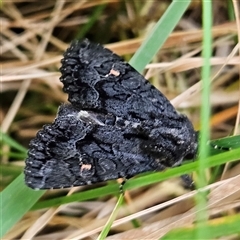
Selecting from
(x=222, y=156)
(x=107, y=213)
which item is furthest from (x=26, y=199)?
(x=222, y=156)

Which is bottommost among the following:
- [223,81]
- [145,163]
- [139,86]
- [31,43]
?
[145,163]

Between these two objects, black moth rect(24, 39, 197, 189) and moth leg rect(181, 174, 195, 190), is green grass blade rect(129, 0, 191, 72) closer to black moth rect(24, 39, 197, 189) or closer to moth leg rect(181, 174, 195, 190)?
black moth rect(24, 39, 197, 189)

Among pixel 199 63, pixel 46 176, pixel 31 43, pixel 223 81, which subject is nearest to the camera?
pixel 46 176

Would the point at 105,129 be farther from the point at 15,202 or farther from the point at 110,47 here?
the point at 110,47

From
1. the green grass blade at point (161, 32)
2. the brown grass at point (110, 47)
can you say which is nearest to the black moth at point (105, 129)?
the green grass blade at point (161, 32)

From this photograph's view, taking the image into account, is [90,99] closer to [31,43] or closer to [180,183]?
[180,183]

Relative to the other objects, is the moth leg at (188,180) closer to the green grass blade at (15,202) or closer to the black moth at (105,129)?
the black moth at (105,129)

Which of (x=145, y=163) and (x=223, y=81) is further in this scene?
(x=223, y=81)
